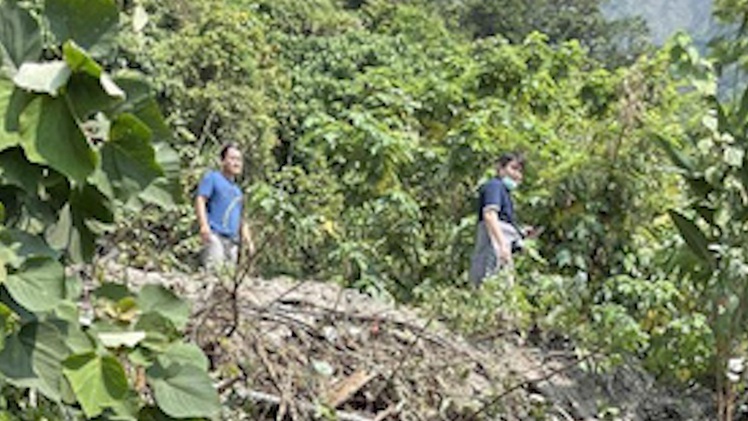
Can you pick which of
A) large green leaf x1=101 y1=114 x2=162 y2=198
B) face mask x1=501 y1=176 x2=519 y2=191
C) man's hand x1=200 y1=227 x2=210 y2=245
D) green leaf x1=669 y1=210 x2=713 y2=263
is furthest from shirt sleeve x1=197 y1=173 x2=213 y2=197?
large green leaf x1=101 y1=114 x2=162 y2=198

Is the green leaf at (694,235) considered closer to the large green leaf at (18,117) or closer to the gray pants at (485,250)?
the gray pants at (485,250)

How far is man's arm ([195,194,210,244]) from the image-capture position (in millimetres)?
6324

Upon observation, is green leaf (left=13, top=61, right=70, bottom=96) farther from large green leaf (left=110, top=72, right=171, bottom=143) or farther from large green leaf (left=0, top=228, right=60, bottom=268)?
large green leaf (left=0, top=228, right=60, bottom=268)

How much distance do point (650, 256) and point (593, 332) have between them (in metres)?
1.79

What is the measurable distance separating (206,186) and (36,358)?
4672 millimetres

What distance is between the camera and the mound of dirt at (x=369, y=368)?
3.75m

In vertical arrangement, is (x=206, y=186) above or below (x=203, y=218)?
above

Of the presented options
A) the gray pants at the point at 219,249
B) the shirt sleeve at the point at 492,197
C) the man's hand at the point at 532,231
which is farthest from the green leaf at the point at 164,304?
the man's hand at the point at 532,231

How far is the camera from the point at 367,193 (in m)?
8.30

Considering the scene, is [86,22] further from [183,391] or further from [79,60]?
[183,391]

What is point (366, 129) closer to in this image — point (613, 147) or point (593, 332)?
point (613, 147)

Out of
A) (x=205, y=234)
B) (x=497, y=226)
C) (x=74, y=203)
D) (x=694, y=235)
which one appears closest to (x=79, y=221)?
(x=74, y=203)

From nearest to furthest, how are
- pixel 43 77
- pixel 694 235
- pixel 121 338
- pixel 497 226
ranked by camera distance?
pixel 43 77
pixel 121 338
pixel 694 235
pixel 497 226

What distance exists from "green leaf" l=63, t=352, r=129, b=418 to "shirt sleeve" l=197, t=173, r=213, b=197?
4.59 meters
